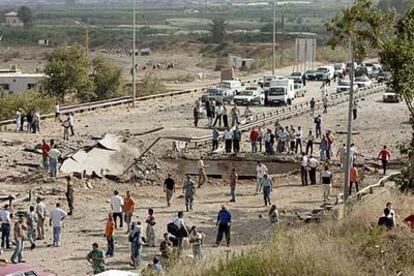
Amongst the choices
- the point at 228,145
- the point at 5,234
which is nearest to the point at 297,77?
the point at 228,145

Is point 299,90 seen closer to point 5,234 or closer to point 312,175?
point 312,175

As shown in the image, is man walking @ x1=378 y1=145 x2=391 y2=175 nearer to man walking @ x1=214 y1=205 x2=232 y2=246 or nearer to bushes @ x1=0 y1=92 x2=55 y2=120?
man walking @ x1=214 y1=205 x2=232 y2=246

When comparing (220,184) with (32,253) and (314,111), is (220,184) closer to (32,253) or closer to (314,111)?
(32,253)

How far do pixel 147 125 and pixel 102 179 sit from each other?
13914 millimetres

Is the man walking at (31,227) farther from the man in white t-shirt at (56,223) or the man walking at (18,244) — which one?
the man walking at (18,244)

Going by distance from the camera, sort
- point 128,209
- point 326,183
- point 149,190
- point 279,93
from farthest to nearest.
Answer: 1. point 279,93
2. point 149,190
3. point 326,183
4. point 128,209

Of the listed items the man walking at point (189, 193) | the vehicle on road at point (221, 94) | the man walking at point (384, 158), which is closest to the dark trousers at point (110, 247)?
the man walking at point (189, 193)

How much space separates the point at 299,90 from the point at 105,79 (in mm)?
15423

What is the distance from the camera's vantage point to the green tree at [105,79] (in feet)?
236

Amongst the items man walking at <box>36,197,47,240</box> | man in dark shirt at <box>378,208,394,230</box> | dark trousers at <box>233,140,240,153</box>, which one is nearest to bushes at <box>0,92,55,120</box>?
dark trousers at <box>233,140,240,153</box>

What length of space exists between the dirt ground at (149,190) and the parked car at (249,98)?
16.5 feet

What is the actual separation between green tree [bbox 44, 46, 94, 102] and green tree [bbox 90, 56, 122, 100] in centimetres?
506

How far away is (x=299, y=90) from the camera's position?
64125 mm

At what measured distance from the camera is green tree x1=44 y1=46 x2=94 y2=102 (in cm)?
6494
